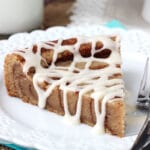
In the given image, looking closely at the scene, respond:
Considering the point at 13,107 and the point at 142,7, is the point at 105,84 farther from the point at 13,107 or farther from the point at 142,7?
the point at 142,7

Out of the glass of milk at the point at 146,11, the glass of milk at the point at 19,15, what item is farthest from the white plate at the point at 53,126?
the glass of milk at the point at 146,11

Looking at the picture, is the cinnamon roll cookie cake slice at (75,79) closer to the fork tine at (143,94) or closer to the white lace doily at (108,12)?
the fork tine at (143,94)

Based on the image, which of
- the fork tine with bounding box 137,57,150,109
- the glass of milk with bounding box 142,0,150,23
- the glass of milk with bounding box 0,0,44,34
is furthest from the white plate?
the glass of milk with bounding box 142,0,150,23

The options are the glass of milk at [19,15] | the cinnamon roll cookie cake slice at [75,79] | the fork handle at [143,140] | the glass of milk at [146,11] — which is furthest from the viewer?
the glass of milk at [146,11]

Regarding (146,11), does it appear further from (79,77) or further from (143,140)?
(143,140)

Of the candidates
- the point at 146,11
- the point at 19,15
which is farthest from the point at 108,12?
the point at 19,15

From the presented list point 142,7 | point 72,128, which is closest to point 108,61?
point 72,128
